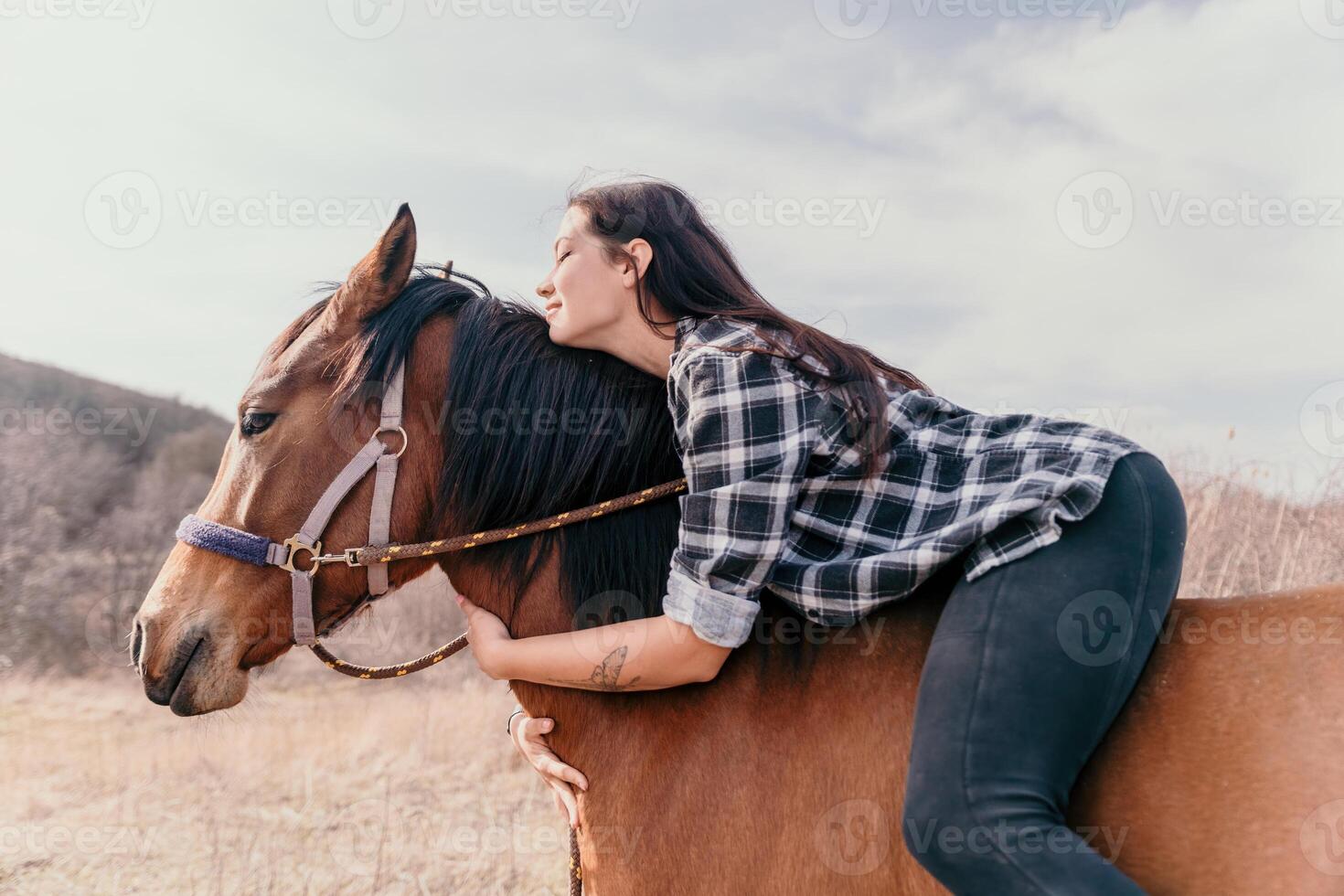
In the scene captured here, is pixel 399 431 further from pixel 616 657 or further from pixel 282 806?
pixel 282 806

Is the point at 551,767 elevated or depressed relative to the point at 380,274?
depressed

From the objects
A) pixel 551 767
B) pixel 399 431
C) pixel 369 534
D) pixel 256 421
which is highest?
pixel 256 421

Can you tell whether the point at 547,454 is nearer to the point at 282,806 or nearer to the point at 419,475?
the point at 419,475

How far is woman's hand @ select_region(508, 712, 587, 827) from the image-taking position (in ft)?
7.36

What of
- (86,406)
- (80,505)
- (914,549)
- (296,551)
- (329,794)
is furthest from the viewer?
(86,406)

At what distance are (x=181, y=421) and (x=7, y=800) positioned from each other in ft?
75.4

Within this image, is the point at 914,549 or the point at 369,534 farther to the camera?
the point at 369,534

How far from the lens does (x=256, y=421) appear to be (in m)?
2.39

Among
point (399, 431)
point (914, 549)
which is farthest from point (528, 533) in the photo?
point (914, 549)

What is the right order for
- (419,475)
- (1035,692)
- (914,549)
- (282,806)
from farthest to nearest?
1. (282,806)
2. (419,475)
3. (914,549)
4. (1035,692)

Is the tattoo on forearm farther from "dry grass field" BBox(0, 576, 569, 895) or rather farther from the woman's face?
"dry grass field" BBox(0, 576, 569, 895)

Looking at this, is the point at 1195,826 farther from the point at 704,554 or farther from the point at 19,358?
the point at 19,358

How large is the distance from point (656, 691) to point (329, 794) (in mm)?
5499

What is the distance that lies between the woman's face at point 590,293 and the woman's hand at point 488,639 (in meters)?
0.84
